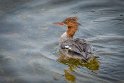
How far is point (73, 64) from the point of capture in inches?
489

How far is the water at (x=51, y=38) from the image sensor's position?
37.8 feet

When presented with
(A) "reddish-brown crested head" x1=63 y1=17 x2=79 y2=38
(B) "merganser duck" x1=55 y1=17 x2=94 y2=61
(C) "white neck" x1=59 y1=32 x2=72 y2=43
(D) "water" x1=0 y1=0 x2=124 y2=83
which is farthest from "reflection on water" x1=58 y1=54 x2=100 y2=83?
(A) "reddish-brown crested head" x1=63 y1=17 x2=79 y2=38

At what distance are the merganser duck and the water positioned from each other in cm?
37

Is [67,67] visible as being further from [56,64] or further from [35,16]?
[35,16]

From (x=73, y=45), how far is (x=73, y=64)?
644mm

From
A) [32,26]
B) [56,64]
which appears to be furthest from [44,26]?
[56,64]

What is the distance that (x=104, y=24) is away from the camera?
1509 centimetres

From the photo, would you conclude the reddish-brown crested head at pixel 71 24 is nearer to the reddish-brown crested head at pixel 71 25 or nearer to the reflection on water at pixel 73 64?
the reddish-brown crested head at pixel 71 25

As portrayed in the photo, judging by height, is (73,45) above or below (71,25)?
below

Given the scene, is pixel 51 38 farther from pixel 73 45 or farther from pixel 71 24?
pixel 73 45

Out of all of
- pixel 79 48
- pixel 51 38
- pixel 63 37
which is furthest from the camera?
pixel 51 38

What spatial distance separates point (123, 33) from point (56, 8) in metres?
3.86

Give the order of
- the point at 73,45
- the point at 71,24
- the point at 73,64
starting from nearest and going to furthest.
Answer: the point at 73,64 → the point at 73,45 → the point at 71,24

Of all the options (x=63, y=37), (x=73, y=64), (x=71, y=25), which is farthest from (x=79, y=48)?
(x=71, y=25)
